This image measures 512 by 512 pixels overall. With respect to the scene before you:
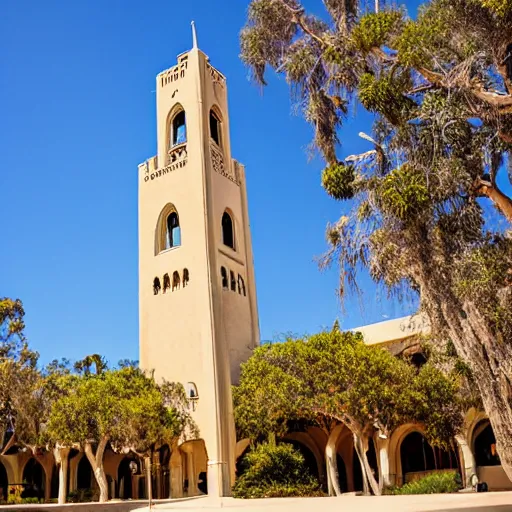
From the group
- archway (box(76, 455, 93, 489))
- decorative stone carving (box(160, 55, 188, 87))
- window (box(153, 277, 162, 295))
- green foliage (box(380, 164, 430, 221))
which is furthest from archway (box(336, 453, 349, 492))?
green foliage (box(380, 164, 430, 221))

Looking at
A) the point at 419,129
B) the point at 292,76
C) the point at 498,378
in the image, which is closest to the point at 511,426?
the point at 498,378

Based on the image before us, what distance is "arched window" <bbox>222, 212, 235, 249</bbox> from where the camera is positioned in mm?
36978

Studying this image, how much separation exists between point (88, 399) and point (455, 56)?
20678 mm

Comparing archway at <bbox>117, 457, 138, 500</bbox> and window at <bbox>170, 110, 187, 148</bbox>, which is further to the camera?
window at <bbox>170, 110, 187, 148</bbox>

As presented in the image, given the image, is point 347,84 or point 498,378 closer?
point 498,378

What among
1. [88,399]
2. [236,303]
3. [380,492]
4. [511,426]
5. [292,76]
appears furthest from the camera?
[236,303]

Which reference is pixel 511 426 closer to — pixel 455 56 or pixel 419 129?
pixel 419 129

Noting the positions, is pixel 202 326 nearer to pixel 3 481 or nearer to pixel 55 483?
pixel 55 483

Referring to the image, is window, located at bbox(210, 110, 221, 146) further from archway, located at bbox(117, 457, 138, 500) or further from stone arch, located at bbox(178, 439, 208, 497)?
archway, located at bbox(117, 457, 138, 500)

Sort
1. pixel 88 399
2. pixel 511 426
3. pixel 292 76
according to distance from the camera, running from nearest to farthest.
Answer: pixel 511 426 < pixel 292 76 < pixel 88 399

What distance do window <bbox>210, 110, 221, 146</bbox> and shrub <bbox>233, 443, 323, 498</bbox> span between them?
17.9 metres

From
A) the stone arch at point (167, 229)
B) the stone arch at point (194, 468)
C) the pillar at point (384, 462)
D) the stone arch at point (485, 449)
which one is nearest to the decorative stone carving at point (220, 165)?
the stone arch at point (167, 229)

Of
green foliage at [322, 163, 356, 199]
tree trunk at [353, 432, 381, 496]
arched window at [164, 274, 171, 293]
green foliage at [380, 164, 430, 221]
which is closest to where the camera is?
green foliage at [380, 164, 430, 221]

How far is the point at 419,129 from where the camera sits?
13.2 metres
